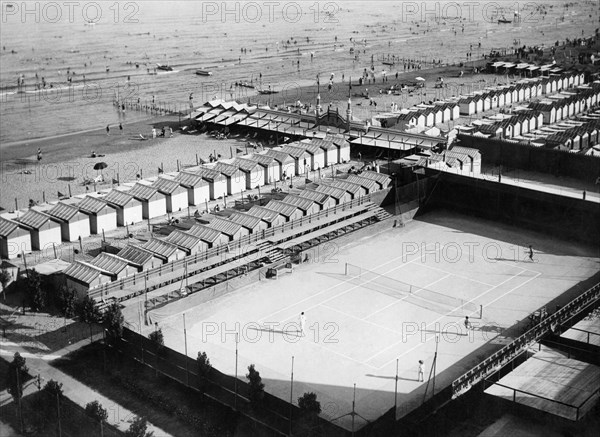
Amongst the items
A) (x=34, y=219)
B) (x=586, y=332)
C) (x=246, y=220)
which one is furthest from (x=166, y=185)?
(x=586, y=332)

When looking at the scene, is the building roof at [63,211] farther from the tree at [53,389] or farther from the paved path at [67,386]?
the tree at [53,389]

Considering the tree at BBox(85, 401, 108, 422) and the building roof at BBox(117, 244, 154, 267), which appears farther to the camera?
the building roof at BBox(117, 244, 154, 267)

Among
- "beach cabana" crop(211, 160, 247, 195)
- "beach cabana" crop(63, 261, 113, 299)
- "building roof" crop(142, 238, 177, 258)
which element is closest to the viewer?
"beach cabana" crop(63, 261, 113, 299)

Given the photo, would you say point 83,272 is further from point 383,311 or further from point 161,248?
point 383,311

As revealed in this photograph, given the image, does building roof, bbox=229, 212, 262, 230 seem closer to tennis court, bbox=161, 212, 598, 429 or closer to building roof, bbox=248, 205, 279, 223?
building roof, bbox=248, 205, 279, 223

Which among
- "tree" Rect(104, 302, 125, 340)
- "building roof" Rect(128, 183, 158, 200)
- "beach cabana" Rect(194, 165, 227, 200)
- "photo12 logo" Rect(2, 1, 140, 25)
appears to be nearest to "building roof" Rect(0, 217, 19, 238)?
"building roof" Rect(128, 183, 158, 200)

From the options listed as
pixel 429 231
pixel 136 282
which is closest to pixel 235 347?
pixel 136 282

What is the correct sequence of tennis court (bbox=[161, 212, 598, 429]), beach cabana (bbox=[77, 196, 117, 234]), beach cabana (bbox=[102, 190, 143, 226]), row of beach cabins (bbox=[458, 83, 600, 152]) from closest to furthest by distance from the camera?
tennis court (bbox=[161, 212, 598, 429]) → beach cabana (bbox=[77, 196, 117, 234]) → beach cabana (bbox=[102, 190, 143, 226]) → row of beach cabins (bbox=[458, 83, 600, 152])
